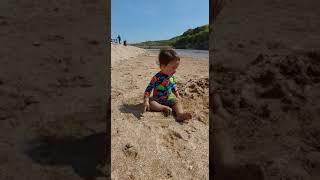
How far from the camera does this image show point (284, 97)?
1.59 m

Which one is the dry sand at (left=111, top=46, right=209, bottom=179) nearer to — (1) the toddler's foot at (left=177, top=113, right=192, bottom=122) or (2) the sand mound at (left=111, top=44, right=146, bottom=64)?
(1) the toddler's foot at (left=177, top=113, right=192, bottom=122)

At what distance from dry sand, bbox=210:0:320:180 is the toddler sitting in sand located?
312 cm

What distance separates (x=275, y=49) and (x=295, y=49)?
0.09 metres

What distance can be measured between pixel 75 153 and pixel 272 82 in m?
0.92

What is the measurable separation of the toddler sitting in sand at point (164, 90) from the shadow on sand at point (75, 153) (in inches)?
123

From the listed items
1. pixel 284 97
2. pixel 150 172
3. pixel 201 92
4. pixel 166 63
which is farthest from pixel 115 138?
pixel 201 92

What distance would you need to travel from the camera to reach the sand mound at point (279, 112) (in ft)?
5.15

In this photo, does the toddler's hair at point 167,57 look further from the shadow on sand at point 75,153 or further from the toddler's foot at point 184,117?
the shadow on sand at point 75,153

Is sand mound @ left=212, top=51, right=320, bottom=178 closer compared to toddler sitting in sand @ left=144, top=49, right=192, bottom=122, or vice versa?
sand mound @ left=212, top=51, right=320, bottom=178

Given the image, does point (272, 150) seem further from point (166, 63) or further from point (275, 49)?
point (166, 63)

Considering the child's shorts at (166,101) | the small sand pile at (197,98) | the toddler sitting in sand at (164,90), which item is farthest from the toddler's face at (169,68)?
the small sand pile at (197,98)

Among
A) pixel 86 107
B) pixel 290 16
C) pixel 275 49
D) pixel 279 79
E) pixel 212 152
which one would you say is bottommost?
pixel 212 152

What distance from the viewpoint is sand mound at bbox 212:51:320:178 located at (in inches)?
61.7

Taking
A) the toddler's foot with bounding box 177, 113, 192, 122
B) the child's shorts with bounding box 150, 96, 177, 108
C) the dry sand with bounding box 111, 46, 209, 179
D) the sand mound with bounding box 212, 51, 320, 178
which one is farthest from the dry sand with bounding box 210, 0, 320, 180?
the child's shorts with bounding box 150, 96, 177, 108
